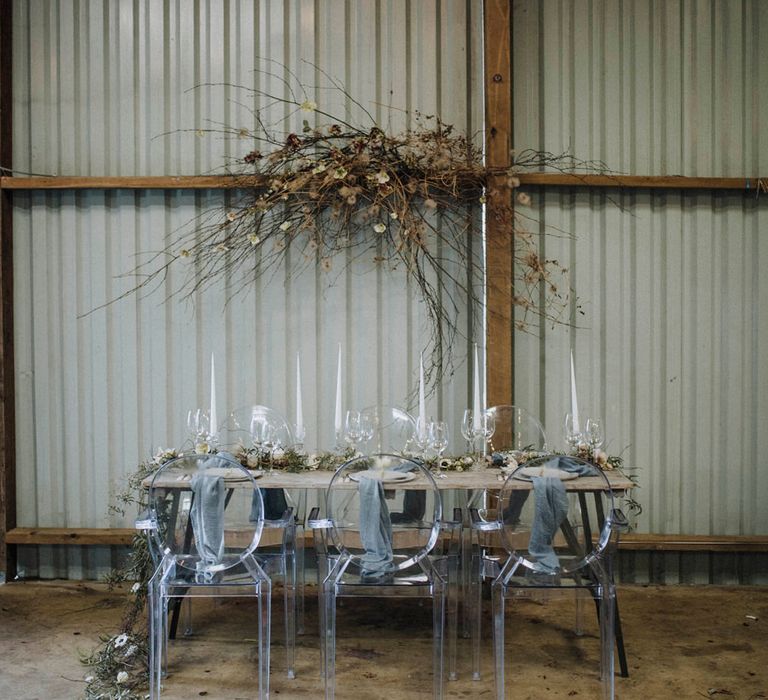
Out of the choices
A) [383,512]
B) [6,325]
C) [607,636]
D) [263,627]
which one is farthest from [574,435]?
[6,325]

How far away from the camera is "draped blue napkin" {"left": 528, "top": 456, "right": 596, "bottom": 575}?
10.7ft

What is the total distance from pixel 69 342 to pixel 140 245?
0.68 metres

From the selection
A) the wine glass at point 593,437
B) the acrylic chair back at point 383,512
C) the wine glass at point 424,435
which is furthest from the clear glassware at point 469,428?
the acrylic chair back at point 383,512

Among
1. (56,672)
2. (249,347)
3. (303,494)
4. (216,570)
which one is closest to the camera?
(216,570)

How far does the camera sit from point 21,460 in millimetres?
4961

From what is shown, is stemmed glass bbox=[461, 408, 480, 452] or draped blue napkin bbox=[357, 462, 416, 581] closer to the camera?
draped blue napkin bbox=[357, 462, 416, 581]

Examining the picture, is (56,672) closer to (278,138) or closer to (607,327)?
(278,138)

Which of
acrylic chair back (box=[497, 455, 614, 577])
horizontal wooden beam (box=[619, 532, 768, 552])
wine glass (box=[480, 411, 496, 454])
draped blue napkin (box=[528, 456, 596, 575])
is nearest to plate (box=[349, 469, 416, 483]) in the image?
acrylic chair back (box=[497, 455, 614, 577])

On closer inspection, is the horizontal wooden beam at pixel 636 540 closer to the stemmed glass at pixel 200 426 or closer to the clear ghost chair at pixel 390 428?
the stemmed glass at pixel 200 426

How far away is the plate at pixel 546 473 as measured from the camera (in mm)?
3258

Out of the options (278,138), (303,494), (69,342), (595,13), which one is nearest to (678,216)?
(595,13)

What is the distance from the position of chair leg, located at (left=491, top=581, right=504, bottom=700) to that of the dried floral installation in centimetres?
Answer: 174

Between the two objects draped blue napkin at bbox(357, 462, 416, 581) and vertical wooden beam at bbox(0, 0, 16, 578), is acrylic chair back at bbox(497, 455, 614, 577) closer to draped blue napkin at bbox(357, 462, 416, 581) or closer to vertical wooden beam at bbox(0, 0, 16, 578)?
draped blue napkin at bbox(357, 462, 416, 581)

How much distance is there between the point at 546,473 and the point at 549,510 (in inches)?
5.5
